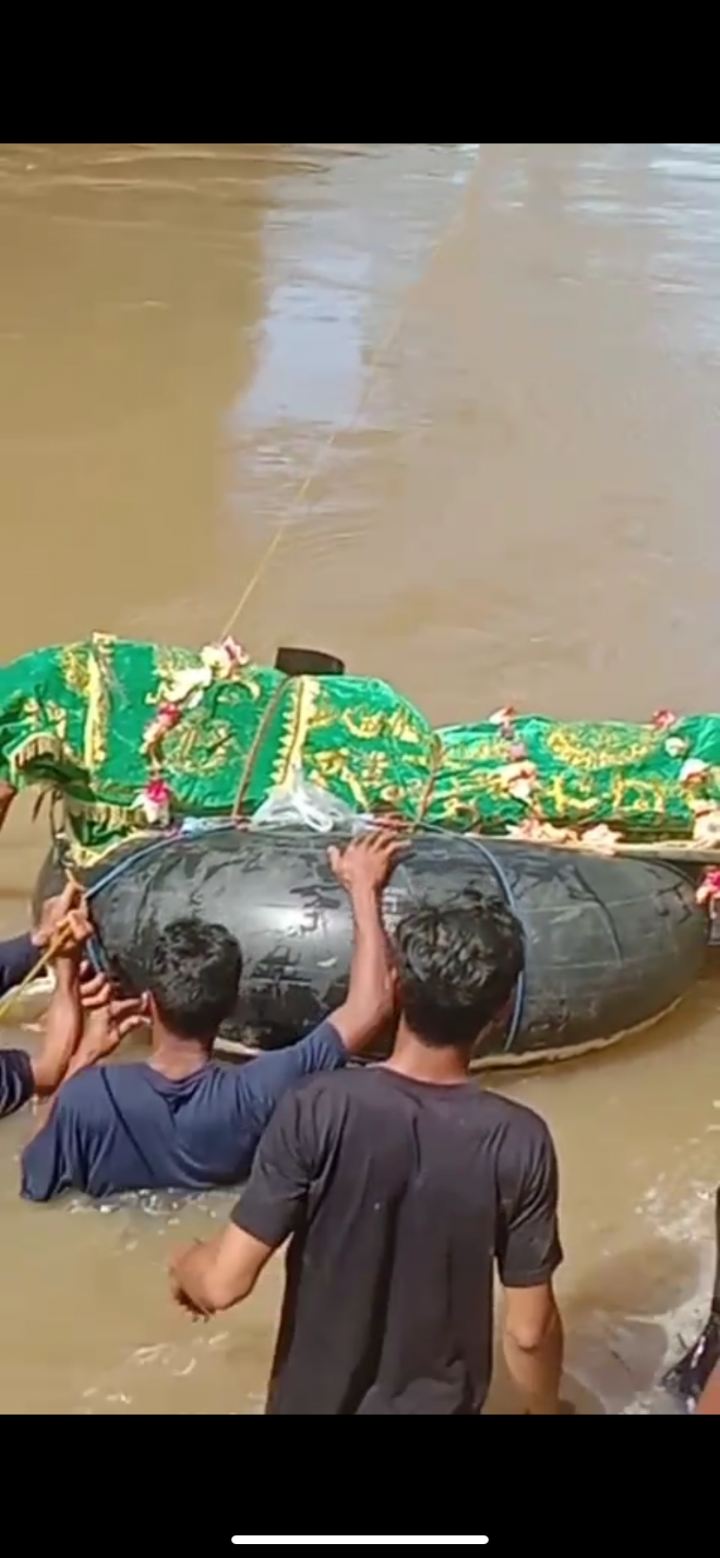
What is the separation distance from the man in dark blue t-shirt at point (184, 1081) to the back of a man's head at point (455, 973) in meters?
0.10

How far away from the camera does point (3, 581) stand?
Result: 7.39 feet

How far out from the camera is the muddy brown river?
1.23 m

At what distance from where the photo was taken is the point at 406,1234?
3.13 feet

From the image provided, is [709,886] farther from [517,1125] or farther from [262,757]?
[517,1125]

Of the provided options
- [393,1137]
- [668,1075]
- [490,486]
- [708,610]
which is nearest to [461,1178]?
[393,1137]

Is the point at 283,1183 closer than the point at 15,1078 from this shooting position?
Yes

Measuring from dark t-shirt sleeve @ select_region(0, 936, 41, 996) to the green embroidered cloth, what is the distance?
112 mm

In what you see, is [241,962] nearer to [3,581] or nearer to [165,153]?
[3,581]

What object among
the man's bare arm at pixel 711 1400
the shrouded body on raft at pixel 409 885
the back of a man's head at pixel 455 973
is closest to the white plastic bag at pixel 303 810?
the shrouded body on raft at pixel 409 885

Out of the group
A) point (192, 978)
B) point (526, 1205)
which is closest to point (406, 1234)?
point (526, 1205)

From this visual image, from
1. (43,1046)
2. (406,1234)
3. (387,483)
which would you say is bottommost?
(387,483)

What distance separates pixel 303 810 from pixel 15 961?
8.2 inches

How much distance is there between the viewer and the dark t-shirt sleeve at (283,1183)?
0.96 metres

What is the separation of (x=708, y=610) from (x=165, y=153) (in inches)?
83.2
